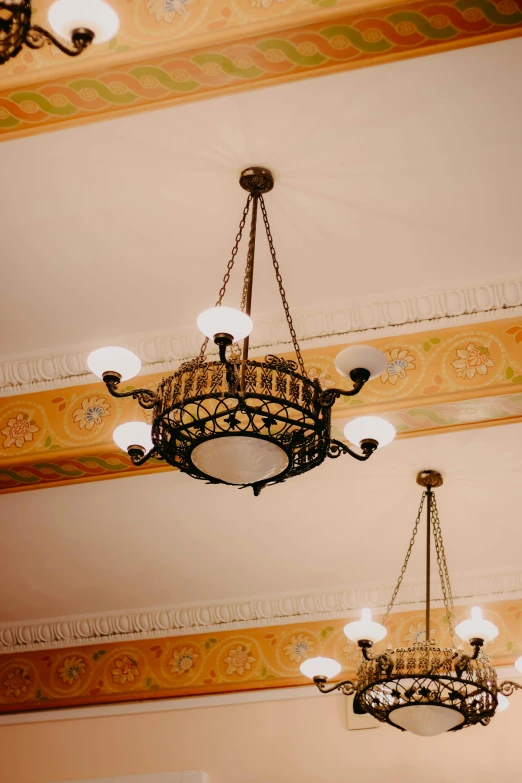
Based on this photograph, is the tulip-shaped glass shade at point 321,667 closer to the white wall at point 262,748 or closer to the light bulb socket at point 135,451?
the white wall at point 262,748

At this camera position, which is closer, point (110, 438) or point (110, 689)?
point (110, 438)

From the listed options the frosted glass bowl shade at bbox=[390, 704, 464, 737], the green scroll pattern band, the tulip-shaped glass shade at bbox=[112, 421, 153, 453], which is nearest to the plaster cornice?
the green scroll pattern band

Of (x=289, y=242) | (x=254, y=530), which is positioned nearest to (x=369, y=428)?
(x=289, y=242)

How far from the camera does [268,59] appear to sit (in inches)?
133

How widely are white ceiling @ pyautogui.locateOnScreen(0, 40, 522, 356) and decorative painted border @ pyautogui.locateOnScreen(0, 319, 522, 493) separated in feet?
0.94

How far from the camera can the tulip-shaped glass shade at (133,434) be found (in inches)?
142

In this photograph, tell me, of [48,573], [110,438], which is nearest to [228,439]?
[110,438]

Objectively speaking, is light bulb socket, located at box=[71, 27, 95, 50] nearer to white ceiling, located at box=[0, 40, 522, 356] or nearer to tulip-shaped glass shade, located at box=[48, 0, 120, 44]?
tulip-shaped glass shade, located at box=[48, 0, 120, 44]

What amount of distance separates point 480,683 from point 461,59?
2875mm

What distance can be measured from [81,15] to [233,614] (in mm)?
4840

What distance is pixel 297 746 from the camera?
6148mm

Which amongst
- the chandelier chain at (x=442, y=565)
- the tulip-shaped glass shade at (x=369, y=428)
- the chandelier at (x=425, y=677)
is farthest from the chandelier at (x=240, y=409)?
the chandelier chain at (x=442, y=565)

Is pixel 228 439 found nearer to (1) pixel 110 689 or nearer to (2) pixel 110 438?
(2) pixel 110 438

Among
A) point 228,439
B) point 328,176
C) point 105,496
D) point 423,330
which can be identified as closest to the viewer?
point 228,439
